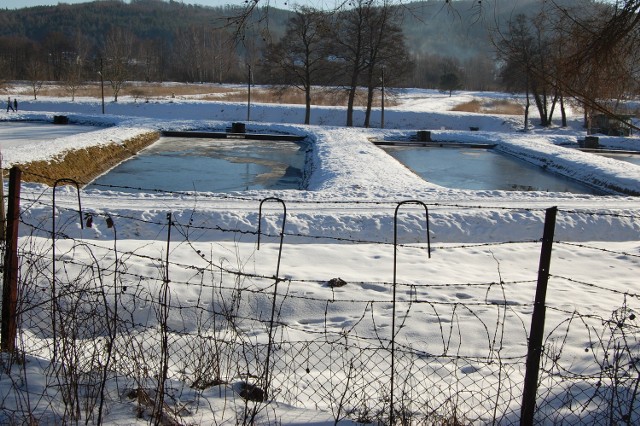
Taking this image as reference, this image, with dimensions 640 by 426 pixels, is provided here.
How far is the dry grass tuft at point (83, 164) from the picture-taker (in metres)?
20.0

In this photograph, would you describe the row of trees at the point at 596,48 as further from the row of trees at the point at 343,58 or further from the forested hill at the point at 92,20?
the forested hill at the point at 92,20

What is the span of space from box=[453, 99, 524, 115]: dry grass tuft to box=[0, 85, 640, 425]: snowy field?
41513 millimetres

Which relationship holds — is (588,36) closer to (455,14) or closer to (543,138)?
(455,14)

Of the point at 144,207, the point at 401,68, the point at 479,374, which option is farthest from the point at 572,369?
the point at 401,68

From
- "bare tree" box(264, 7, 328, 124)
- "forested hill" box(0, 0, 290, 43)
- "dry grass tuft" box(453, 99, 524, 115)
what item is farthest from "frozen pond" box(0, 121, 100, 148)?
"forested hill" box(0, 0, 290, 43)

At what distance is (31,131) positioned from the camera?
113ft

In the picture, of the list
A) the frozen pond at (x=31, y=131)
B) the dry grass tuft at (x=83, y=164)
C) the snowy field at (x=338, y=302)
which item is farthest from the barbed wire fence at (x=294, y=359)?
the frozen pond at (x=31, y=131)

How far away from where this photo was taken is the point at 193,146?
3078 cm

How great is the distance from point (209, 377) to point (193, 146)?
2688cm

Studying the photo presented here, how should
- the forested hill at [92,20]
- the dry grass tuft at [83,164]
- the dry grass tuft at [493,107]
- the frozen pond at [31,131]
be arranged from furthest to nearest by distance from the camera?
the forested hill at [92,20]
the dry grass tuft at [493,107]
the frozen pond at [31,131]
the dry grass tuft at [83,164]

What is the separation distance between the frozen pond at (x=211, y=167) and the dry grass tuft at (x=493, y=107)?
115 ft

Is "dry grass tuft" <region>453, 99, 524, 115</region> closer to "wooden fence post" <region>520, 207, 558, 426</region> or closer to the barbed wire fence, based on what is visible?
the barbed wire fence

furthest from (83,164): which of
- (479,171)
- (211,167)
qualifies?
(479,171)

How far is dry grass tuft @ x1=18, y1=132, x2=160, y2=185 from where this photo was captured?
19984 mm
